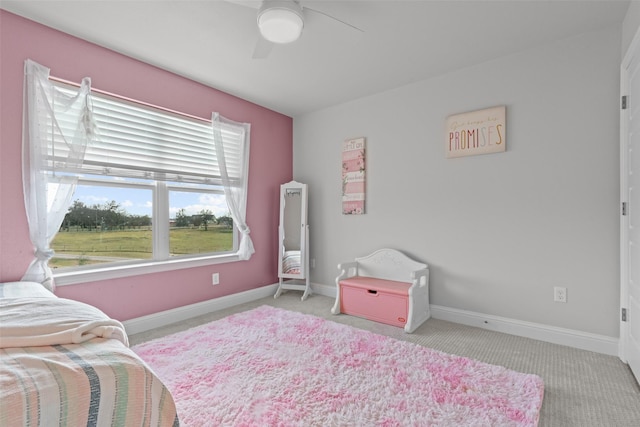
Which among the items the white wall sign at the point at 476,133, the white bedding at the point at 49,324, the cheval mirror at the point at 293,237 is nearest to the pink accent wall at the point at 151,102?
the cheval mirror at the point at 293,237

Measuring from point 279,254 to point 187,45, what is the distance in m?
2.45

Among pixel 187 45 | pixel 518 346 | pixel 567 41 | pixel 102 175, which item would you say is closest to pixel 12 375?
pixel 102 175

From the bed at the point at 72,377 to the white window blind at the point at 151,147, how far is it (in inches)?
66.5

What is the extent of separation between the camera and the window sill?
231 centimetres

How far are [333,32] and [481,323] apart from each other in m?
2.78

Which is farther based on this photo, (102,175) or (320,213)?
(320,213)

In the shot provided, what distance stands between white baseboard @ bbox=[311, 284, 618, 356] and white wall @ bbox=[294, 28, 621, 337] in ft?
0.17

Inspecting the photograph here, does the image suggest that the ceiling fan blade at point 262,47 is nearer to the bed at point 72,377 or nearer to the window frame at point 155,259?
the window frame at point 155,259

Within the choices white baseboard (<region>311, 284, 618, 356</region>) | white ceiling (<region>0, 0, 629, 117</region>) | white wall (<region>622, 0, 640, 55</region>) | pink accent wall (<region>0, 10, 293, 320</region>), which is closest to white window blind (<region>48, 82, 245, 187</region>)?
pink accent wall (<region>0, 10, 293, 320</region>)

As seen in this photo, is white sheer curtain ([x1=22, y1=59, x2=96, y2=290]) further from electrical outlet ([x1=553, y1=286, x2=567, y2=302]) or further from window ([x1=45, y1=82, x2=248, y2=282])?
electrical outlet ([x1=553, y1=286, x2=567, y2=302])

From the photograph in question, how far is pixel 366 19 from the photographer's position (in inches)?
84.4

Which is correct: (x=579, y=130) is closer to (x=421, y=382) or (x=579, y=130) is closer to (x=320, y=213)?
(x=421, y=382)

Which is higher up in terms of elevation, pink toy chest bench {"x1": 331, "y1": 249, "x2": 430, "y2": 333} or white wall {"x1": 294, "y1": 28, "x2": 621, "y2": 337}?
white wall {"x1": 294, "y1": 28, "x2": 621, "y2": 337}

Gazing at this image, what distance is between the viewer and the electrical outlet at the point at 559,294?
2.39 meters
